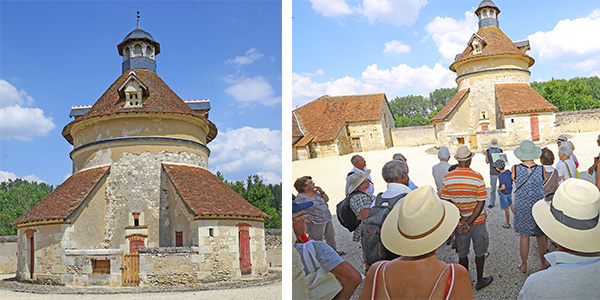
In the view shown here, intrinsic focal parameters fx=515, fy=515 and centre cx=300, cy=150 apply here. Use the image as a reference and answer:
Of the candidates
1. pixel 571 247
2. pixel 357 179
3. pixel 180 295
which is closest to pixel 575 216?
pixel 571 247

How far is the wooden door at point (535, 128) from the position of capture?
17.9ft

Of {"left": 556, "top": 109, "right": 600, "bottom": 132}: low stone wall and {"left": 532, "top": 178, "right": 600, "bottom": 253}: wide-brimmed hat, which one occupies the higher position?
{"left": 556, "top": 109, "right": 600, "bottom": 132}: low stone wall

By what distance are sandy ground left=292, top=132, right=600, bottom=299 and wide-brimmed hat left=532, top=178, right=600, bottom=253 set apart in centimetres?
186

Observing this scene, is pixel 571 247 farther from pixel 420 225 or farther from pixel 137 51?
pixel 137 51

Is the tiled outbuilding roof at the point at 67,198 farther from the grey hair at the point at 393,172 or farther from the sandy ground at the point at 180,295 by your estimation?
the grey hair at the point at 393,172

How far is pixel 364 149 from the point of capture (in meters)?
6.15

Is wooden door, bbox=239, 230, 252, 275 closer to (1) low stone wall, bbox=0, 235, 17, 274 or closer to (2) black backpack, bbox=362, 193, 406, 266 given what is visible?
(2) black backpack, bbox=362, 193, 406, 266

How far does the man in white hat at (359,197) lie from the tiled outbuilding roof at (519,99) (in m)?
2.13

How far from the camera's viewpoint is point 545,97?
5.96 metres

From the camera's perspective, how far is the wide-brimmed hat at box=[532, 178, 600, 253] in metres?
2.93

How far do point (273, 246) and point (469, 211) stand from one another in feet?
48.6

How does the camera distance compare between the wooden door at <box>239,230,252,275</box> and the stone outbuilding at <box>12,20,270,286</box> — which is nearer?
the stone outbuilding at <box>12,20,270,286</box>

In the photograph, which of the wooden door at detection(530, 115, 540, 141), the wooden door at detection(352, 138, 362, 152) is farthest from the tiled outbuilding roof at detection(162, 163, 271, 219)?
the wooden door at detection(530, 115, 540, 141)

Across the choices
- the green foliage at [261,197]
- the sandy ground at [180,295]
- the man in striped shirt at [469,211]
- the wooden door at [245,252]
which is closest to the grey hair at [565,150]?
the man in striped shirt at [469,211]
